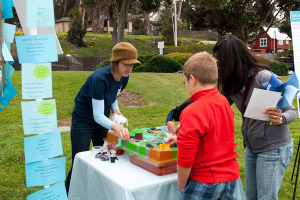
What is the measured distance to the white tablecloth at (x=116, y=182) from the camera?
6.12 ft

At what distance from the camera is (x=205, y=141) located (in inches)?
66.8

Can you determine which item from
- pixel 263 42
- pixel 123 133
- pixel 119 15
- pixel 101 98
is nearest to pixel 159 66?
pixel 119 15

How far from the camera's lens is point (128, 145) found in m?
2.26

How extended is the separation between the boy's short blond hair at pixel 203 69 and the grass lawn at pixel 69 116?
2660mm

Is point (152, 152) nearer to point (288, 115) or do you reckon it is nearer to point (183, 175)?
point (183, 175)

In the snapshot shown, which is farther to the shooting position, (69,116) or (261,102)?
(69,116)

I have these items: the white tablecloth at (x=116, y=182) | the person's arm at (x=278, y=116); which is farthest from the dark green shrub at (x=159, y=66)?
the person's arm at (x=278, y=116)

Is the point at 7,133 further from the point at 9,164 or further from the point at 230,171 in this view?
the point at 230,171

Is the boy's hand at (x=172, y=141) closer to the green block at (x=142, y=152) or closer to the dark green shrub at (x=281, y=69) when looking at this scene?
the green block at (x=142, y=152)

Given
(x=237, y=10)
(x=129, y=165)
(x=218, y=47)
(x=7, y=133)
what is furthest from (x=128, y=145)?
(x=237, y=10)

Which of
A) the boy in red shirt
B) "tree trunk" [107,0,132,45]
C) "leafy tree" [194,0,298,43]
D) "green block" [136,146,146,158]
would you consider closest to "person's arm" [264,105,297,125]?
the boy in red shirt

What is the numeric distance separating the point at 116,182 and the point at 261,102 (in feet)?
3.46

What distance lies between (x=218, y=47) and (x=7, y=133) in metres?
5.38

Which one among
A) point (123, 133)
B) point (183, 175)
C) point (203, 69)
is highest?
point (203, 69)
